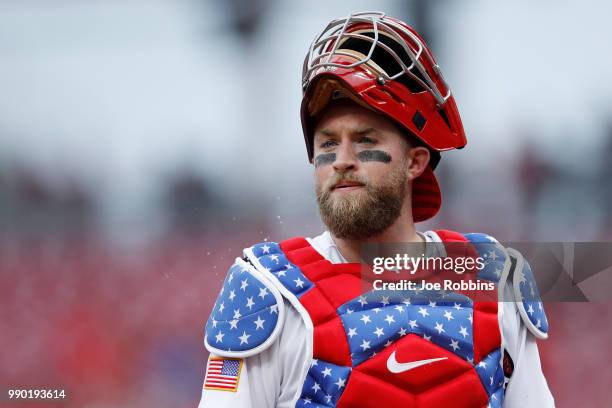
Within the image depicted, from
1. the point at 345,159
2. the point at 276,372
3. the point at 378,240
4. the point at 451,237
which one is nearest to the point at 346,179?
the point at 345,159

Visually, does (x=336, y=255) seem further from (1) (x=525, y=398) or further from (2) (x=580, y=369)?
(2) (x=580, y=369)

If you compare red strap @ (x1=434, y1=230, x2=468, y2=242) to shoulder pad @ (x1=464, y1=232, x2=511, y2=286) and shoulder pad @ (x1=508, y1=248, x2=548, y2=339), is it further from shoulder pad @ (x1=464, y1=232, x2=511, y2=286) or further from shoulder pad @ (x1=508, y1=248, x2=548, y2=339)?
shoulder pad @ (x1=508, y1=248, x2=548, y2=339)

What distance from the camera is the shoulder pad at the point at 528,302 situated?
165cm

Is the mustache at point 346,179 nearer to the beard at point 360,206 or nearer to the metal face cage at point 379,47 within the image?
the beard at point 360,206

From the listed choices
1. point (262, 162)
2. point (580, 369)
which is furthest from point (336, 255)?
point (580, 369)

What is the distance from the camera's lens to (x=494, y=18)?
3.49 m

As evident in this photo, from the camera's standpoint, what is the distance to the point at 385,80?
164 cm

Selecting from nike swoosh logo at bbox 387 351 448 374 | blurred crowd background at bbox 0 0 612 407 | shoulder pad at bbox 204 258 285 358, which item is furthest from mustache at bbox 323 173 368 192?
blurred crowd background at bbox 0 0 612 407

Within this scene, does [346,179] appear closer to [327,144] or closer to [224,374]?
[327,144]

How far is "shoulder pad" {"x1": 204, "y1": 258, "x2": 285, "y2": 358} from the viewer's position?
4.95ft

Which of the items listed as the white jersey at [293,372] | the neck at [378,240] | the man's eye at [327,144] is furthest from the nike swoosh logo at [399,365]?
the man's eye at [327,144]

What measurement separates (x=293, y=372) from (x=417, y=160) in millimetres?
592

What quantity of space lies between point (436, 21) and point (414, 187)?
178 cm

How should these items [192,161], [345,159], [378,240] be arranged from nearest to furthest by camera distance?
[345,159] < [378,240] < [192,161]
